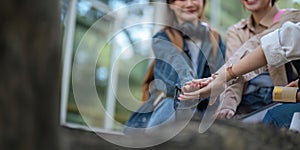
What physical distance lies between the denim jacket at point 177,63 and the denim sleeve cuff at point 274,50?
10 cm

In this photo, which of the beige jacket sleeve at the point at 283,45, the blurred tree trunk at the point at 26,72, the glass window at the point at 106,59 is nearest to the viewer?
the blurred tree trunk at the point at 26,72

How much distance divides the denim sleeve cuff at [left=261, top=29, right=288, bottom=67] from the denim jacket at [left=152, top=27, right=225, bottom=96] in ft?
0.33

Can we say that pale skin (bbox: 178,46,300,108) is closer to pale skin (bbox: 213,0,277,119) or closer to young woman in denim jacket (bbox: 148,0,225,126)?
young woman in denim jacket (bbox: 148,0,225,126)

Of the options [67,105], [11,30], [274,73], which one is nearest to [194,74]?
[274,73]

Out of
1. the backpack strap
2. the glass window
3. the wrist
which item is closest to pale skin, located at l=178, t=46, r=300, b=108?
the wrist

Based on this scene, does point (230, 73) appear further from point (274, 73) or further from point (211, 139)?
point (211, 139)

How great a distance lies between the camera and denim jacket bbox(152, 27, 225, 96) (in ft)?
3.25

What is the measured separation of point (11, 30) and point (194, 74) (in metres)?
0.56

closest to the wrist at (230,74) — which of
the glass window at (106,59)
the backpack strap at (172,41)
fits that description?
the backpack strap at (172,41)

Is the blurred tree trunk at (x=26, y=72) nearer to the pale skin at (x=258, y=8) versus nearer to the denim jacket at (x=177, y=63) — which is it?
the denim jacket at (x=177, y=63)

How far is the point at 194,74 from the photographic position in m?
0.98

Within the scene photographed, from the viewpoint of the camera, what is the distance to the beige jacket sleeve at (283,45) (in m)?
0.91

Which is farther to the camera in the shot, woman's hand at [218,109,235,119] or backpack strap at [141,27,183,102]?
backpack strap at [141,27,183,102]

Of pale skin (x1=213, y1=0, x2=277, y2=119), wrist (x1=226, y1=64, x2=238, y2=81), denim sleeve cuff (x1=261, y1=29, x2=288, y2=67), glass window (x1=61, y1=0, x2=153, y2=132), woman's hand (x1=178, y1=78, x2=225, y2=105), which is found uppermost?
pale skin (x1=213, y1=0, x2=277, y2=119)
